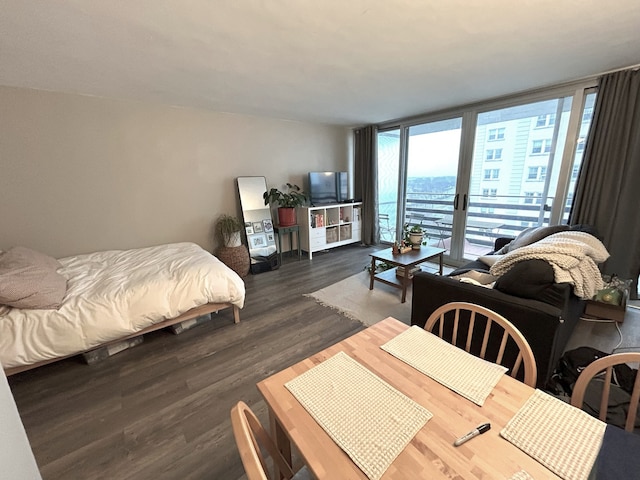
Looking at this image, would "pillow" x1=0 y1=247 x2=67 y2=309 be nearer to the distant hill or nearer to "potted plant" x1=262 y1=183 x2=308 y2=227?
"potted plant" x1=262 y1=183 x2=308 y2=227

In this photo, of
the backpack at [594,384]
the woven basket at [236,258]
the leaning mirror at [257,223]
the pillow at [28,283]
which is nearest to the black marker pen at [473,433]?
the backpack at [594,384]

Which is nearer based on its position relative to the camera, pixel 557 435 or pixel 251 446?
pixel 251 446

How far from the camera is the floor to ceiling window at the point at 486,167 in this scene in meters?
2.91

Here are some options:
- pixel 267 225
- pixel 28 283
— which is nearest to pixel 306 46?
pixel 28 283

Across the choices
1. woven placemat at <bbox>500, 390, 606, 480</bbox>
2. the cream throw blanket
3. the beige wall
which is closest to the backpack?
the cream throw blanket

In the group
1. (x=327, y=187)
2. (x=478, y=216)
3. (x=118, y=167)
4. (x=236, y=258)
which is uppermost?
(x=118, y=167)

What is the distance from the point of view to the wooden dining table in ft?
2.03

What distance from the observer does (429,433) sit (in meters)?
0.71

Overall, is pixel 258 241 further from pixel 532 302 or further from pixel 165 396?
pixel 532 302

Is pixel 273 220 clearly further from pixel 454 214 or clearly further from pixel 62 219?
pixel 454 214

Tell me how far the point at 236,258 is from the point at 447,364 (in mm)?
3156

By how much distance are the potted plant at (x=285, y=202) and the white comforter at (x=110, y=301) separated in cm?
162

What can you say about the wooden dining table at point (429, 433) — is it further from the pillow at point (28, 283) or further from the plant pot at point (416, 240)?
the plant pot at point (416, 240)

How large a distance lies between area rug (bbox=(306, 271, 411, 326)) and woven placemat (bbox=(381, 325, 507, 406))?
4.63ft
